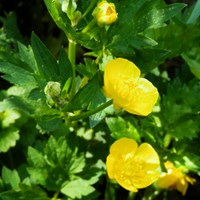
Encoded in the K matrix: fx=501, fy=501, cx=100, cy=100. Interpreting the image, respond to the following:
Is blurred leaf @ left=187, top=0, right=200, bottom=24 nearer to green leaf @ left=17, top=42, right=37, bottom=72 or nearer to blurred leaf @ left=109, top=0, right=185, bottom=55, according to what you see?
blurred leaf @ left=109, top=0, right=185, bottom=55

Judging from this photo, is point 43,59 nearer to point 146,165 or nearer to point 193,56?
point 146,165

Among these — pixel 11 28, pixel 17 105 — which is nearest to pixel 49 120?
pixel 17 105

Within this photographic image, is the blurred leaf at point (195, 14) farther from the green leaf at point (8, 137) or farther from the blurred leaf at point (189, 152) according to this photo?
the green leaf at point (8, 137)

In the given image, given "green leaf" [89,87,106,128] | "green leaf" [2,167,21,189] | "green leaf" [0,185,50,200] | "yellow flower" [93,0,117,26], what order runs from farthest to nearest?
"green leaf" [2,167,21,189], "green leaf" [0,185,50,200], "green leaf" [89,87,106,128], "yellow flower" [93,0,117,26]

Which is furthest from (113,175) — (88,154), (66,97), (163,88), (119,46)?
(163,88)

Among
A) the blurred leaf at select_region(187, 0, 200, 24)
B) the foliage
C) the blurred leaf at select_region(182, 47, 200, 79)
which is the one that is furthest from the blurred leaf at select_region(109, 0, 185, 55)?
the blurred leaf at select_region(182, 47, 200, 79)
